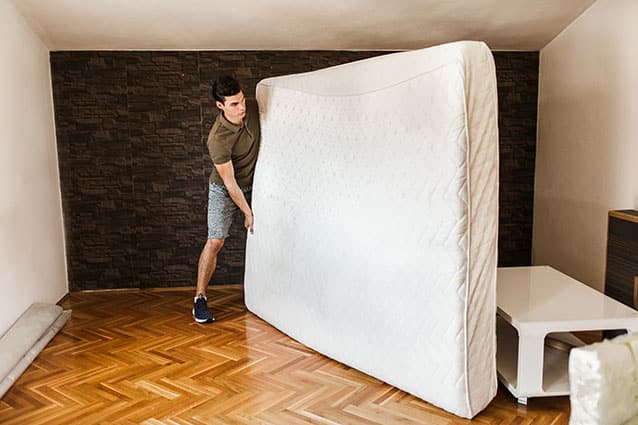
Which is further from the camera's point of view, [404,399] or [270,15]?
[270,15]

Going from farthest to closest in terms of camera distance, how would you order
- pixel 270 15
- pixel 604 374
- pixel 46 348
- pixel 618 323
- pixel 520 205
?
pixel 520 205
pixel 270 15
pixel 46 348
pixel 618 323
pixel 604 374

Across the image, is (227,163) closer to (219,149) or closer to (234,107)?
(219,149)

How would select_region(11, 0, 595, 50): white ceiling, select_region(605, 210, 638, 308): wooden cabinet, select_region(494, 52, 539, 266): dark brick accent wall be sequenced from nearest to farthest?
select_region(605, 210, 638, 308): wooden cabinet → select_region(11, 0, 595, 50): white ceiling → select_region(494, 52, 539, 266): dark brick accent wall

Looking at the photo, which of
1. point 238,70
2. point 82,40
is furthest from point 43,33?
point 238,70

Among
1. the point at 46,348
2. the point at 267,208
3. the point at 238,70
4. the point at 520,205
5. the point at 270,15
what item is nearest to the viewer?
the point at 46,348

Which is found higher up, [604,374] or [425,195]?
[425,195]

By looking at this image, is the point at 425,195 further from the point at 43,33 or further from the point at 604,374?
the point at 43,33

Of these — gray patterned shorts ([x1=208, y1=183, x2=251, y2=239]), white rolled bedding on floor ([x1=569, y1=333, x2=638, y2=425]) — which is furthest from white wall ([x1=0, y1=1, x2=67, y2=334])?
white rolled bedding on floor ([x1=569, y1=333, x2=638, y2=425])

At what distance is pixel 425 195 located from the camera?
217 cm

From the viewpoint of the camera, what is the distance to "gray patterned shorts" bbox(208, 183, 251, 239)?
3293mm

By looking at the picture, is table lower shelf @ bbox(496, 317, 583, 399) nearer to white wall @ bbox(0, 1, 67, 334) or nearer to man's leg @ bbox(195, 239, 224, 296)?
man's leg @ bbox(195, 239, 224, 296)

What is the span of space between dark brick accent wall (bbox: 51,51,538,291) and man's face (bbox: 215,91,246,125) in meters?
0.75

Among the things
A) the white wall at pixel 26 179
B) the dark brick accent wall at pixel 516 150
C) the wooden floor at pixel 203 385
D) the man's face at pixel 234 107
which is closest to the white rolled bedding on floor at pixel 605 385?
the wooden floor at pixel 203 385

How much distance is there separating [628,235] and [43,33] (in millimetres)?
3263
